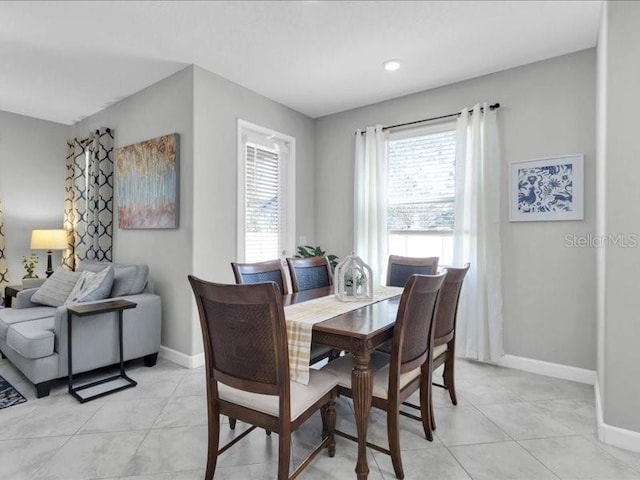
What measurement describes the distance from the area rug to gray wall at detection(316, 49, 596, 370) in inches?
153

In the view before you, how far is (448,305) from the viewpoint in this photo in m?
2.22

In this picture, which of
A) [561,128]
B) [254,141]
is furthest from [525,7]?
[254,141]

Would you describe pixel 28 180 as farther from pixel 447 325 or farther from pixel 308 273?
pixel 447 325

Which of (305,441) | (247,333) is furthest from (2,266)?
(247,333)

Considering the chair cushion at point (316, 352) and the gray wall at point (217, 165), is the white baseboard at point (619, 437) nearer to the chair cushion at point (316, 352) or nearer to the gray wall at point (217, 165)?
the chair cushion at point (316, 352)

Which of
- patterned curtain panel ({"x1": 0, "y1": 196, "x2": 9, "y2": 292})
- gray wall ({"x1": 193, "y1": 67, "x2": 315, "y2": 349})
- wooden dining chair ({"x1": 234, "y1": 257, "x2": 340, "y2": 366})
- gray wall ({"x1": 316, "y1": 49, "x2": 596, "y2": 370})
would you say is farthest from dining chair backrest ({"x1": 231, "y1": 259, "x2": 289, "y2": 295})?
patterned curtain panel ({"x1": 0, "y1": 196, "x2": 9, "y2": 292})

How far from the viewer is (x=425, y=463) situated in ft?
6.05

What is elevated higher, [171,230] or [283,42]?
[283,42]

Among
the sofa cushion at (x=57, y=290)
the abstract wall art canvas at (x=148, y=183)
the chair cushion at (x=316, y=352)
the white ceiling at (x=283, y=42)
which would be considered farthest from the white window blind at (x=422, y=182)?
the sofa cushion at (x=57, y=290)

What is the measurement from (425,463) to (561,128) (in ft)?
9.05

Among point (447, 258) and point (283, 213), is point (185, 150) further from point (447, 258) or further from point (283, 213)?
point (447, 258)

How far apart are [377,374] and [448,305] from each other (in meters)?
0.67

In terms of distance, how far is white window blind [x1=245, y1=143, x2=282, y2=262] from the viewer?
378cm

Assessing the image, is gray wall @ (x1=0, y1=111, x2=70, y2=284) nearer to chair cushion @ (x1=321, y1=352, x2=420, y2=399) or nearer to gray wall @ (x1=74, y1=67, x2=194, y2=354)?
gray wall @ (x1=74, y1=67, x2=194, y2=354)
